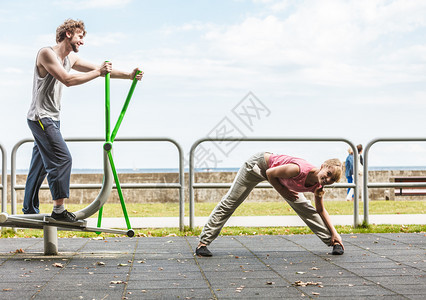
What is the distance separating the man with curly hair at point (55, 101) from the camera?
16.1 ft

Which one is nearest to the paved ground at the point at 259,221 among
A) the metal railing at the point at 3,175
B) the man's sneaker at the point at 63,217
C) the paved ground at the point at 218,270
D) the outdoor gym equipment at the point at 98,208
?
the metal railing at the point at 3,175

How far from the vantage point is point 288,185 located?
16.6 feet

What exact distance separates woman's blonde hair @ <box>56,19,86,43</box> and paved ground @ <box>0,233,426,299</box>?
194 centimetres

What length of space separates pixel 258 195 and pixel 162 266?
11375mm

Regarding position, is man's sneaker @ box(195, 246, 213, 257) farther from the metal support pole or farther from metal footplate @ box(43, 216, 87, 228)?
the metal support pole

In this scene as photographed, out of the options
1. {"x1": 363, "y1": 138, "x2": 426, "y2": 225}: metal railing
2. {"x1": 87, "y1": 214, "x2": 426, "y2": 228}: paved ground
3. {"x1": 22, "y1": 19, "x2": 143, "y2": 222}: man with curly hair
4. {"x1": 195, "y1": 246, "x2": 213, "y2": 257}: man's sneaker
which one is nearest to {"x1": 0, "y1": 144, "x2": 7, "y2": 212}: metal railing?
{"x1": 87, "y1": 214, "x2": 426, "y2": 228}: paved ground

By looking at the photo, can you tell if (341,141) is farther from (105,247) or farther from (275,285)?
(275,285)

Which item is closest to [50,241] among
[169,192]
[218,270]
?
[218,270]

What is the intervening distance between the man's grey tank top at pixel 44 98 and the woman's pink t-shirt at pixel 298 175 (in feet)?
6.37

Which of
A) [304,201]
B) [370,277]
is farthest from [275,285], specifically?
[304,201]

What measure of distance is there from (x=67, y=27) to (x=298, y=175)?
2325mm

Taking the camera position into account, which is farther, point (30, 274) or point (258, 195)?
point (258, 195)

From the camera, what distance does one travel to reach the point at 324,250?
5766mm

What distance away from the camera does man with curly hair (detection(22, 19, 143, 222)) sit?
491 cm
